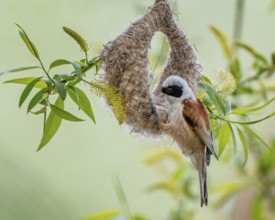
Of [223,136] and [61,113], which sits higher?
[61,113]

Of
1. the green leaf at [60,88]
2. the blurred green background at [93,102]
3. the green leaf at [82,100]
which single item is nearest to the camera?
the green leaf at [60,88]

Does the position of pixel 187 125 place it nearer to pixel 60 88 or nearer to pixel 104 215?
pixel 60 88

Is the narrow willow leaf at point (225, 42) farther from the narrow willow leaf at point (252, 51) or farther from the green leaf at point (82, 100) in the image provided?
the green leaf at point (82, 100)

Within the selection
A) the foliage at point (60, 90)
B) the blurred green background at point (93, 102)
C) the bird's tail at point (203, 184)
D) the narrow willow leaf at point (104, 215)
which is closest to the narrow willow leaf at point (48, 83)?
the foliage at point (60, 90)

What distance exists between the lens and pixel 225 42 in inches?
75.2

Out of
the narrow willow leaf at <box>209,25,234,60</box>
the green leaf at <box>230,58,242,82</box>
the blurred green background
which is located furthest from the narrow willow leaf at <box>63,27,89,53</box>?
the blurred green background

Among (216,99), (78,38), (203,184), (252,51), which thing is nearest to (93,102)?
(252,51)

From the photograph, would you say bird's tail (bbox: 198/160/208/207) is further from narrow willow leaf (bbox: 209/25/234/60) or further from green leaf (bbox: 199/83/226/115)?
narrow willow leaf (bbox: 209/25/234/60)

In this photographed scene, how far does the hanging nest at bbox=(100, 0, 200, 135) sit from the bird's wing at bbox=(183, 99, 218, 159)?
2.8 inches

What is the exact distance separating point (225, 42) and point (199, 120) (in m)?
0.55

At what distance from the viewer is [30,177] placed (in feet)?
5.11

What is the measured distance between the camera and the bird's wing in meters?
1.42

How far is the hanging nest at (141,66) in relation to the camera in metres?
1.46

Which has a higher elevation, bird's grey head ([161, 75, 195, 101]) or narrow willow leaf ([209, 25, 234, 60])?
narrow willow leaf ([209, 25, 234, 60])
